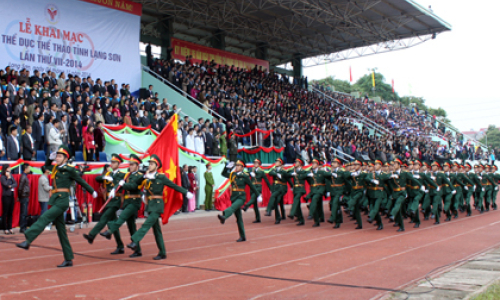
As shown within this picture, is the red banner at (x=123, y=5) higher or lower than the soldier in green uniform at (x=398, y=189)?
higher

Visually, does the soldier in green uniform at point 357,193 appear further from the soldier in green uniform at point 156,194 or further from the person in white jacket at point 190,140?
the person in white jacket at point 190,140

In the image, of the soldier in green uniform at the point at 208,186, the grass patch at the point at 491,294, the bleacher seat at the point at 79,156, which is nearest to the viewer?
the grass patch at the point at 491,294

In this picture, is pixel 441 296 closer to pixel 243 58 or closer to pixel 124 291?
pixel 124 291

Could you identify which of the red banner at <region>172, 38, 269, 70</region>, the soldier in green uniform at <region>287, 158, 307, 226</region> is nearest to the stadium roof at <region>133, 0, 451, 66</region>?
the red banner at <region>172, 38, 269, 70</region>

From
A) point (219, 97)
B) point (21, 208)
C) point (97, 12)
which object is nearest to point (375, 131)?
point (219, 97)

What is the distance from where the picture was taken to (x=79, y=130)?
585 inches

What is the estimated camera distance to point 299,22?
1275 inches

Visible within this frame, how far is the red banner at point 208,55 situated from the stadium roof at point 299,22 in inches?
65.4

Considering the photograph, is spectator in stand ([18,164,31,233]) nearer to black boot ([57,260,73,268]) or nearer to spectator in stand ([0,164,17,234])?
spectator in stand ([0,164,17,234])

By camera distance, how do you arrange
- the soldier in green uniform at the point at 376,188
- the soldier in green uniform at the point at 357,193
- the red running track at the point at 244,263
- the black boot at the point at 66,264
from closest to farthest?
the red running track at the point at 244,263 → the black boot at the point at 66,264 → the soldier in green uniform at the point at 376,188 → the soldier in green uniform at the point at 357,193

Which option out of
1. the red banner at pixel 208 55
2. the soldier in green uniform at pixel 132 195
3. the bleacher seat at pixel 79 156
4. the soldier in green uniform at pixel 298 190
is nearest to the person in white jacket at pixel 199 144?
the bleacher seat at pixel 79 156

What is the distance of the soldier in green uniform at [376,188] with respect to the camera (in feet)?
41.2

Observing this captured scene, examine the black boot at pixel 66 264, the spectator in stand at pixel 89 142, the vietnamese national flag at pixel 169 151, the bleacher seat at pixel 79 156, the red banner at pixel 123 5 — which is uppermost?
the red banner at pixel 123 5

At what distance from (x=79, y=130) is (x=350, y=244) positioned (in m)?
9.63
